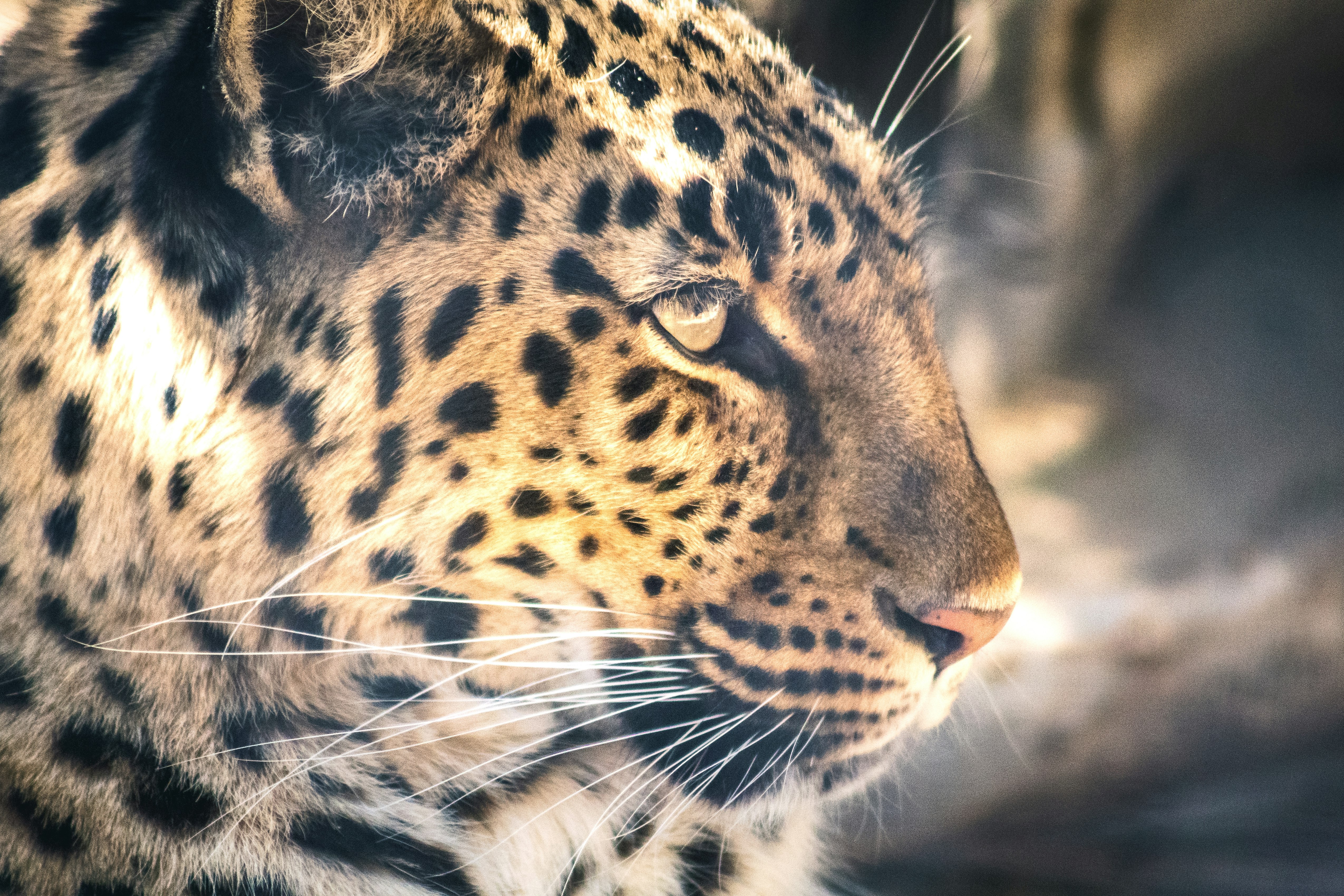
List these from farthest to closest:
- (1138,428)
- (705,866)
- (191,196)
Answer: (1138,428) < (705,866) < (191,196)

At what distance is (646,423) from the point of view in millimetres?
779

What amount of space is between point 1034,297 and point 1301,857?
0.75 m

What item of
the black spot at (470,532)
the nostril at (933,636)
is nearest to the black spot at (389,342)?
the black spot at (470,532)

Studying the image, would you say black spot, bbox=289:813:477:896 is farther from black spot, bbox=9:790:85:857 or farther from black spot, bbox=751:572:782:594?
black spot, bbox=751:572:782:594

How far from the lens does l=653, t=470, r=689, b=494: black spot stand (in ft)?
2.58

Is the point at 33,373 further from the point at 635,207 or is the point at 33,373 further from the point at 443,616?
the point at 635,207

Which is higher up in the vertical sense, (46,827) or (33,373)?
(33,373)

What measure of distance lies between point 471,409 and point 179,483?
0.23 m

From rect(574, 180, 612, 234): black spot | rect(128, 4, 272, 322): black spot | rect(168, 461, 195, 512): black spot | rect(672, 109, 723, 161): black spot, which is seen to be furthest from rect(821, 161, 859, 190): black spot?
rect(168, 461, 195, 512): black spot

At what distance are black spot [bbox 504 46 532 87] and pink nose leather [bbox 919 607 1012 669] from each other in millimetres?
546

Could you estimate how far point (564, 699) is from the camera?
87 cm

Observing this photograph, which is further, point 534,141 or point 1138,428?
point 1138,428

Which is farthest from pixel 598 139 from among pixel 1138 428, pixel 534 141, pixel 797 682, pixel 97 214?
pixel 1138 428

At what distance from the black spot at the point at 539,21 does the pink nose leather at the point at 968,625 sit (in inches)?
22.2
